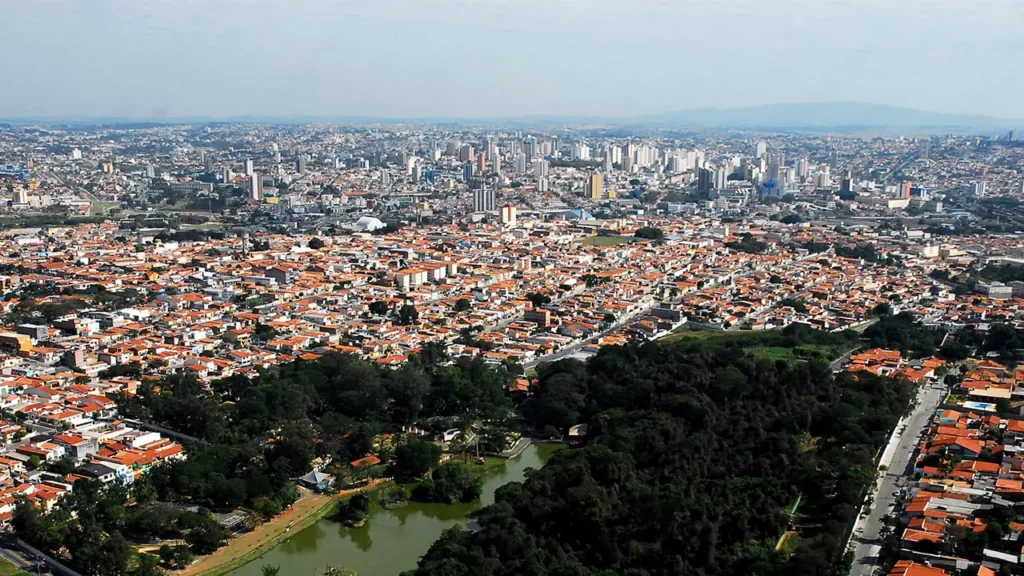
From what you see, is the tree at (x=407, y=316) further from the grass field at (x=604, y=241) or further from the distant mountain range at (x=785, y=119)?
the distant mountain range at (x=785, y=119)

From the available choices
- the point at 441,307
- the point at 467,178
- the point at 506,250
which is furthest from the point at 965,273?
the point at 467,178

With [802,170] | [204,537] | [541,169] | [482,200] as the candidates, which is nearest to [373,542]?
[204,537]

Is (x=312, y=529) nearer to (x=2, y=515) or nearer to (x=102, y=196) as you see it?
(x=2, y=515)

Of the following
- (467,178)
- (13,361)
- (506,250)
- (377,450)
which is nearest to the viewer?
(377,450)

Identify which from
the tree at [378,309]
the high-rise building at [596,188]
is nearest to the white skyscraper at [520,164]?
the high-rise building at [596,188]

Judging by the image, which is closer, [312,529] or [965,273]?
[312,529]

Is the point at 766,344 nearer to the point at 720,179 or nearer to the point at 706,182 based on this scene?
the point at 706,182

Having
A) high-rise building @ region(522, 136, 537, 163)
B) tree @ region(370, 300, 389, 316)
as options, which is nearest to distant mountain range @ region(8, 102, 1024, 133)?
high-rise building @ region(522, 136, 537, 163)

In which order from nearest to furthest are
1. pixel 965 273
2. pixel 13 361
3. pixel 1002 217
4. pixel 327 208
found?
pixel 13 361 → pixel 965 273 → pixel 1002 217 → pixel 327 208
